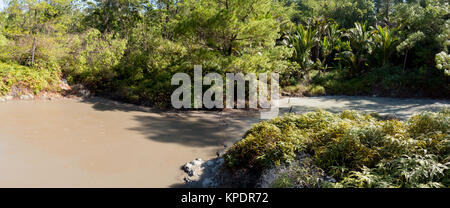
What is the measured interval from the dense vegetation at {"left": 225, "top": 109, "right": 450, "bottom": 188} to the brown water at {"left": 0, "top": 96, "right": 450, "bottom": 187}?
161cm

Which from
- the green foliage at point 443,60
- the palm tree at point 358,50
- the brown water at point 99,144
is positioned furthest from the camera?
the palm tree at point 358,50

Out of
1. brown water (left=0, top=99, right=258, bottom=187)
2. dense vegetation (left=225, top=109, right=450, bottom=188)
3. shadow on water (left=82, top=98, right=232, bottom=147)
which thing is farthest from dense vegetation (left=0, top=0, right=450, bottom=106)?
dense vegetation (left=225, top=109, right=450, bottom=188)

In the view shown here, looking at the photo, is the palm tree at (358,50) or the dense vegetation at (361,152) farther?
the palm tree at (358,50)

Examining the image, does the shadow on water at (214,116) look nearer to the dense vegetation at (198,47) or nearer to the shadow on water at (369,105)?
the shadow on water at (369,105)

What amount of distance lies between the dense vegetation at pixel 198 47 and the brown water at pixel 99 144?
2.34 meters

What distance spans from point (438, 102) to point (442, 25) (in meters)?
3.50

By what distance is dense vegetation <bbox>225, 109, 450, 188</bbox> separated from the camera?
8.96 feet

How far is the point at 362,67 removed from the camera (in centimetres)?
1538

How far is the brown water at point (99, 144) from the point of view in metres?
4.47

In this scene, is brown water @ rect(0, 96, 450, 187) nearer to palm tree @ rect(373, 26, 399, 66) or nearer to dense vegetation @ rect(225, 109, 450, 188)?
dense vegetation @ rect(225, 109, 450, 188)

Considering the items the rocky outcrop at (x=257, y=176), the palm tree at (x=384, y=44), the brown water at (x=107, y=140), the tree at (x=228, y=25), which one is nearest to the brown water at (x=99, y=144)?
the brown water at (x=107, y=140)

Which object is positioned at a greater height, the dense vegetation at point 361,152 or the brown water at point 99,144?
the dense vegetation at point 361,152
